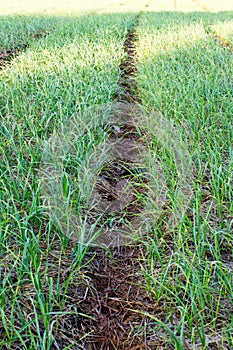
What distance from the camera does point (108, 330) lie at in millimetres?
1508

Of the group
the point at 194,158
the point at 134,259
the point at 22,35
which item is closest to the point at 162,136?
the point at 194,158

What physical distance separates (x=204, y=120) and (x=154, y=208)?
1.08 meters

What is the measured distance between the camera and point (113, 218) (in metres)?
1.98

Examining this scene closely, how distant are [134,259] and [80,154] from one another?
80cm

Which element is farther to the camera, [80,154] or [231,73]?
[231,73]

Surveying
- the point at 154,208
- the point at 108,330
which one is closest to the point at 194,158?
the point at 154,208

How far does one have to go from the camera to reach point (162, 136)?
2730 mm

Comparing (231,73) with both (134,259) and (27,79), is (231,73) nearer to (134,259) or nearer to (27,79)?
(27,79)

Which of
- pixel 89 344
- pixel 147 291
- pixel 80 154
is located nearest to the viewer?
pixel 89 344

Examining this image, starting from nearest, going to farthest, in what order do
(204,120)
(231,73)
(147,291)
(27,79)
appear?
(147,291), (204,120), (27,79), (231,73)

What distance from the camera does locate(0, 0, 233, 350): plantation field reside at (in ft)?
4.70

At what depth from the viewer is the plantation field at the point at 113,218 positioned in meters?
1.43

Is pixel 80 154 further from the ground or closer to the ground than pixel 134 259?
further from the ground

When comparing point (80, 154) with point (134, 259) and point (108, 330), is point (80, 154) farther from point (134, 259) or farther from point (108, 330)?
point (108, 330)
